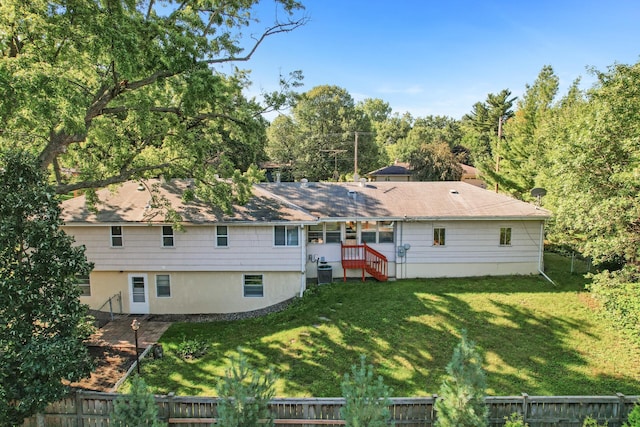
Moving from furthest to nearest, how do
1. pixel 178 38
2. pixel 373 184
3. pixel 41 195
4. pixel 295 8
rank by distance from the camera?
pixel 373 184, pixel 295 8, pixel 178 38, pixel 41 195

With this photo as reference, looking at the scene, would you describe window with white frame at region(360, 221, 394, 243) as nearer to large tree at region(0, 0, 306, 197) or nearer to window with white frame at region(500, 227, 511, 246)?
window with white frame at region(500, 227, 511, 246)

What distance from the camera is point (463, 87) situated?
2127cm

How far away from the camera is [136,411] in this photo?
5.57 metres

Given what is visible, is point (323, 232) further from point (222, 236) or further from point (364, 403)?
point (364, 403)

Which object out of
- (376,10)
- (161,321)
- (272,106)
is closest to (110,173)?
(161,321)

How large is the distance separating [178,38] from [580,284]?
1765 cm

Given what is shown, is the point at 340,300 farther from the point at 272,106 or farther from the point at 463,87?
the point at 463,87

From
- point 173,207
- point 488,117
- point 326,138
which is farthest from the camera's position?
point 488,117

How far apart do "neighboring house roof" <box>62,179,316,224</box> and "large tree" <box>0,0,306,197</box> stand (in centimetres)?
A: 173

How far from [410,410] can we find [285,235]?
29.4 ft

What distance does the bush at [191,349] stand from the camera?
10.4 m

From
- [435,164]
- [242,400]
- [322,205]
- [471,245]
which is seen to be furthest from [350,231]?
[435,164]

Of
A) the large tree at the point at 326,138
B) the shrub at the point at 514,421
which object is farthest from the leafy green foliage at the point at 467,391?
the large tree at the point at 326,138

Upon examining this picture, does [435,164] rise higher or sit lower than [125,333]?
higher
